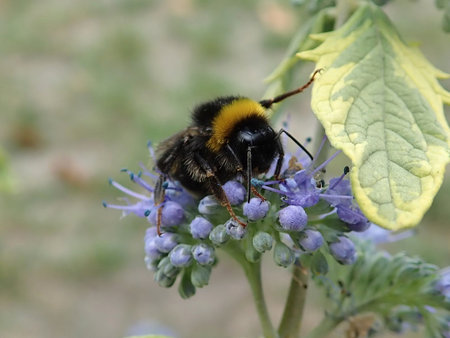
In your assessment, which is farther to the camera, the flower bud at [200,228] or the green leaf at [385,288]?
the green leaf at [385,288]

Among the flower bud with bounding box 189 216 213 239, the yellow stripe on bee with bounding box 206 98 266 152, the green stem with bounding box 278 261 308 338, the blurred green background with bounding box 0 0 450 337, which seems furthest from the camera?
the blurred green background with bounding box 0 0 450 337

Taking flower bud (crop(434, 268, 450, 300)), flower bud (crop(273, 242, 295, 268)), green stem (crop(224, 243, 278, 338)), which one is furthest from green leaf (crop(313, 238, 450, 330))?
flower bud (crop(273, 242, 295, 268))

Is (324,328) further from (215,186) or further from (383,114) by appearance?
(383,114)

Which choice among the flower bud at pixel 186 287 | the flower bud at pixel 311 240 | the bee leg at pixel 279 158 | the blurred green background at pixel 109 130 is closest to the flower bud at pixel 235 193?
the bee leg at pixel 279 158

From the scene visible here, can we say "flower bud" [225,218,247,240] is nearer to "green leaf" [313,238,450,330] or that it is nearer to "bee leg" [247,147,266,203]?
"bee leg" [247,147,266,203]

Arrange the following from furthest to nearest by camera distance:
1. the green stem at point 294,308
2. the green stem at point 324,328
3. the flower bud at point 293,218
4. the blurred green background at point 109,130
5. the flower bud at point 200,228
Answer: the blurred green background at point 109,130 → the green stem at point 324,328 → the green stem at point 294,308 → the flower bud at point 200,228 → the flower bud at point 293,218

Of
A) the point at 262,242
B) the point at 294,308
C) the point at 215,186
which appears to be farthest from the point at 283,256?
the point at 294,308

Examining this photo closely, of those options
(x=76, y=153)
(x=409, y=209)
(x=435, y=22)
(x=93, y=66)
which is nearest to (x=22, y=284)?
(x=76, y=153)

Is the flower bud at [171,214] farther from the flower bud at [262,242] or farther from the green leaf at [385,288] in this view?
the green leaf at [385,288]
